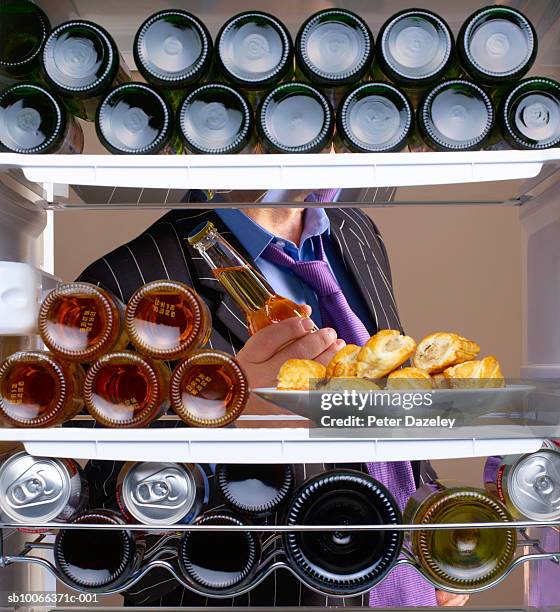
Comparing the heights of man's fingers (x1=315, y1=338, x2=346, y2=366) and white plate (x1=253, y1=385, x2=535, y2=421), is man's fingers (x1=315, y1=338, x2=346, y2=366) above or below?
above

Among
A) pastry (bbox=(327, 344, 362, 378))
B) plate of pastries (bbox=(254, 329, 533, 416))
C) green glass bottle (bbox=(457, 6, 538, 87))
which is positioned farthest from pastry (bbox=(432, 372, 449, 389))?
green glass bottle (bbox=(457, 6, 538, 87))

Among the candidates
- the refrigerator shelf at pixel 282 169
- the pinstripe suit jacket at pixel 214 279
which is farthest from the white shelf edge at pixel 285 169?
the pinstripe suit jacket at pixel 214 279

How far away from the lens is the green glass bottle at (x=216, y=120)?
39.7 inches

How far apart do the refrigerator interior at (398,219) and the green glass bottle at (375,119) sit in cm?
6

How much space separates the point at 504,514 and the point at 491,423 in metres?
0.13

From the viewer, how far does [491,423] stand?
1000mm

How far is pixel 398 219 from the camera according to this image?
4.63 ft

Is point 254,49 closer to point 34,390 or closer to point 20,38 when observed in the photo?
point 20,38

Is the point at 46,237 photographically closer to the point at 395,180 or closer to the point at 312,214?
→ the point at 312,214

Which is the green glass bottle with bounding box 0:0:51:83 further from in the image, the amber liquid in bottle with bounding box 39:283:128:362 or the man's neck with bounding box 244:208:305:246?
the man's neck with bounding box 244:208:305:246

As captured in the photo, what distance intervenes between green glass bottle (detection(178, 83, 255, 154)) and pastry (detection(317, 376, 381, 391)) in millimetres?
346

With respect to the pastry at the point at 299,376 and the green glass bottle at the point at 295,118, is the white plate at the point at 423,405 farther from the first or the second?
the green glass bottle at the point at 295,118

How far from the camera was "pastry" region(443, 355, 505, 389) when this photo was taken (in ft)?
3.23

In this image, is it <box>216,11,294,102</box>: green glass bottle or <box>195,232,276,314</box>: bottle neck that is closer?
<box>216,11,294,102</box>: green glass bottle
